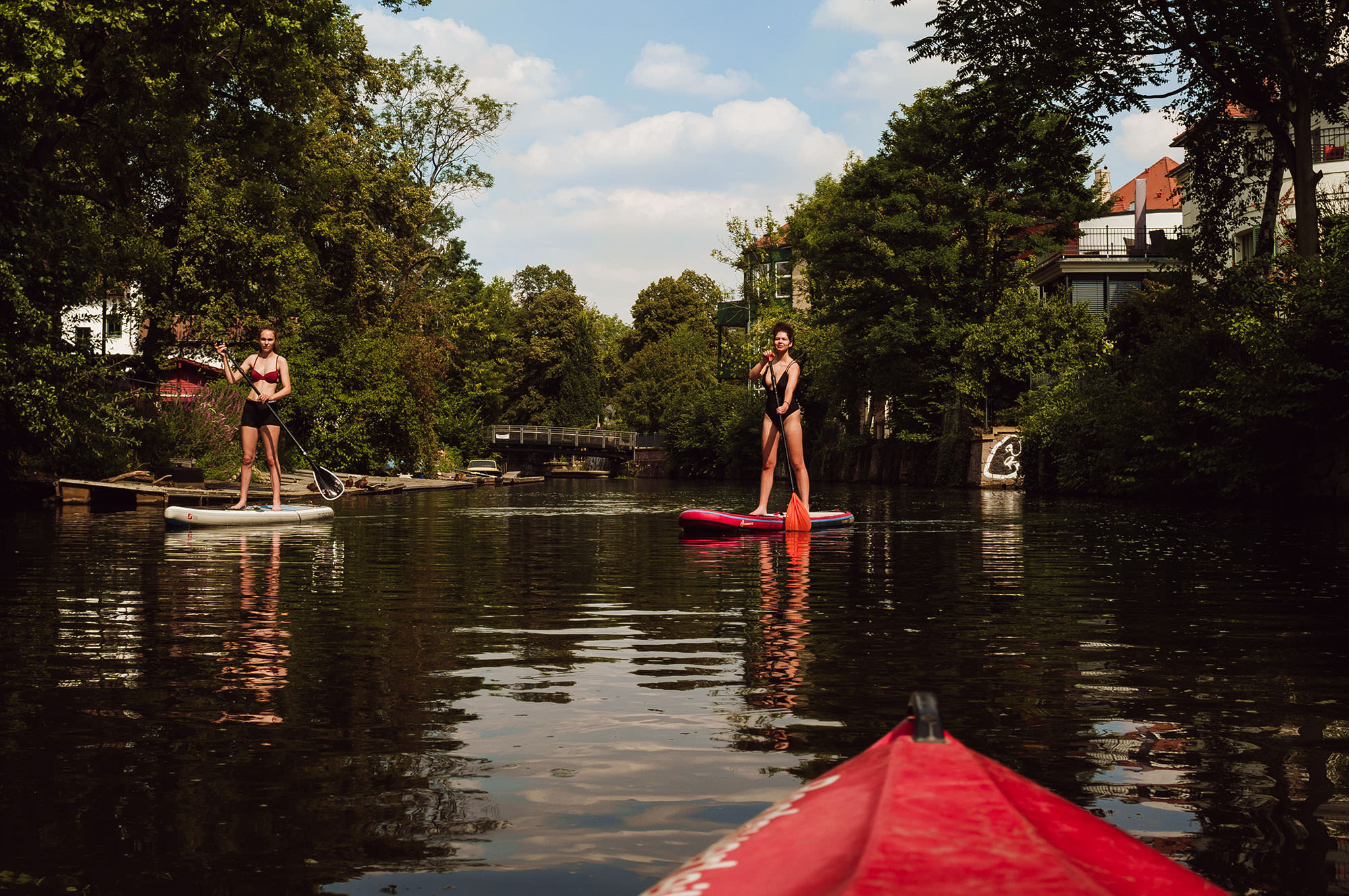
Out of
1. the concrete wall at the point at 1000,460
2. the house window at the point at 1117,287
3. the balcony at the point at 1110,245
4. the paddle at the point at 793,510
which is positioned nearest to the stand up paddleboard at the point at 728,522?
the paddle at the point at 793,510

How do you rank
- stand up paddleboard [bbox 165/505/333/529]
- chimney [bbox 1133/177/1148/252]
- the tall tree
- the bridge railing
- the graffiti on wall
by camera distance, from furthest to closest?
the bridge railing < chimney [bbox 1133/177/1148/252] < the graffiti on wall < the tall tree < stand up paddleboard [bbox 165/505/333/529]

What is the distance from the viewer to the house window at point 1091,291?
46.7 m

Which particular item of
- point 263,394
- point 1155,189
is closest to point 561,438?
point 1155,189

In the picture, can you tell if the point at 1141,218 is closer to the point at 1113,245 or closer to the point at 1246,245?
the point at 1113,245

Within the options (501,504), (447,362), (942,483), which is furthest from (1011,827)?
(447,362)

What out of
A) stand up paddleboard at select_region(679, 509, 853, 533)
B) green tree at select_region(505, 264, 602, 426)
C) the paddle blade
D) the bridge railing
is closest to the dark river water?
stand up paddleboard at select_region(679, 509, 853, 533)

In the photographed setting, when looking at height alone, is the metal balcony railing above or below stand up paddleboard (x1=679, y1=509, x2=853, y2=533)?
above

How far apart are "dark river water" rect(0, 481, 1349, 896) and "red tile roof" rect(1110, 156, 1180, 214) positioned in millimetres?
52602

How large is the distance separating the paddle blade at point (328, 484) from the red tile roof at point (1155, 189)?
4607 centimetres

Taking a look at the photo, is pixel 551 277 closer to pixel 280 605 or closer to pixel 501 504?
pixel 501 504

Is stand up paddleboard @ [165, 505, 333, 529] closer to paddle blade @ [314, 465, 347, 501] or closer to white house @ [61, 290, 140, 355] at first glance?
paddle blade @ [314, 465, 347, 501]

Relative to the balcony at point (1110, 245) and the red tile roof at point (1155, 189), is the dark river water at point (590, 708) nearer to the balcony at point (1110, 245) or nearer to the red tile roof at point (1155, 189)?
the balcony at point (1110, 245)

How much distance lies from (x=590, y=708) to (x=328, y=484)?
18.1m

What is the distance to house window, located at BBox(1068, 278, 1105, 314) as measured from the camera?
4666cm
